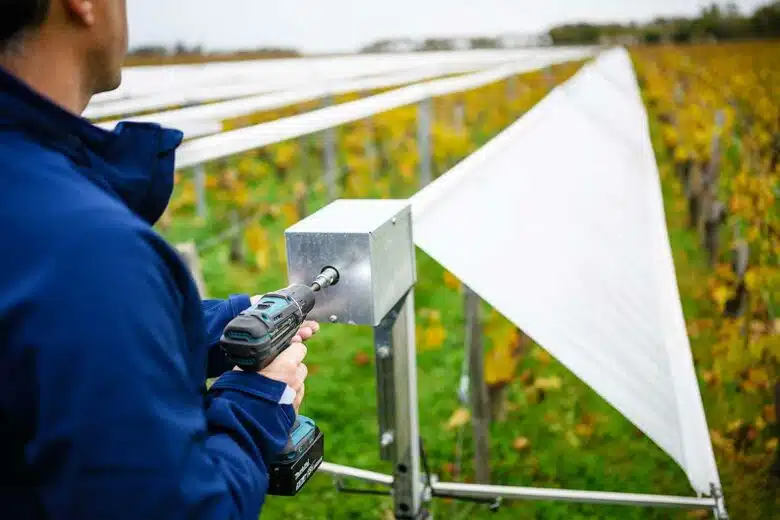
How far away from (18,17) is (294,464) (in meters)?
0.65

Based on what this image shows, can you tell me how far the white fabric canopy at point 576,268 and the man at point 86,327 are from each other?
2.63 feet

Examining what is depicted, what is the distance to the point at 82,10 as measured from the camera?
0.82 m

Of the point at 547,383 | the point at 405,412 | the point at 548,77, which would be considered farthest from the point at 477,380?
the point at 548,77

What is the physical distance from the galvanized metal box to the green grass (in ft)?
6.35

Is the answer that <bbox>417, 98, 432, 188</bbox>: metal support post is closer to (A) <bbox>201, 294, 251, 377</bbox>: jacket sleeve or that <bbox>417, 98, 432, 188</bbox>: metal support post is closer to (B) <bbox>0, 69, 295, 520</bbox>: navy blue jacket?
(A) <bbox>201, 294, 251, 377</bbox>: jacket sleeve

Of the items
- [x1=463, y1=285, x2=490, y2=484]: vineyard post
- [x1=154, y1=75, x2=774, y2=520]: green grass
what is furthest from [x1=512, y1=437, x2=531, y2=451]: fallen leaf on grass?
[x1=463, y1=285, x2=490, y2=484]: vineyard post

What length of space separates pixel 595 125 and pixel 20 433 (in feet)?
12.9

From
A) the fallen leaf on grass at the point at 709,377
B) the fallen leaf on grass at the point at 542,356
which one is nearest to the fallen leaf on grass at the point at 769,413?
the fallen leaf on grass at the point at 709,377

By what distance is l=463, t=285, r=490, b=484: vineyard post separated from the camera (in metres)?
2.45

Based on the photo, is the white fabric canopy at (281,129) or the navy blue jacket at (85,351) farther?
the white fabric canopy at (281,129)

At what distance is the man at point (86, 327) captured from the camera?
662 mm

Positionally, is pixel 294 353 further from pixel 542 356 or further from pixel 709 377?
pixel 542 356

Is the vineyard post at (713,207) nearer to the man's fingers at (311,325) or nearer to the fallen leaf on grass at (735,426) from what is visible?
the fallen leaf on grass at (735,426)

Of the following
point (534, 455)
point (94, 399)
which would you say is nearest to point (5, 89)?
point (94, 399)
